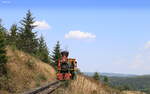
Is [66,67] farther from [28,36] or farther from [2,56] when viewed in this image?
[28,36]

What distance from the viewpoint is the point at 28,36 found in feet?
202

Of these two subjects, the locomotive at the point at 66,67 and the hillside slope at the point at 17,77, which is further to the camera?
the locomotive at the point at 66,67

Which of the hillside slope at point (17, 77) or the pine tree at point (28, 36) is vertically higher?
the pine tree at point (28, 36)

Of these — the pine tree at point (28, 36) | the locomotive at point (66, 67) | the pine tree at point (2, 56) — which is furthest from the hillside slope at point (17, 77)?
the pine tree at point (28, 36)

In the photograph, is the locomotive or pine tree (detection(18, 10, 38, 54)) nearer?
the locomotive

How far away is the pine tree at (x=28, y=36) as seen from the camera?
58.4 meters

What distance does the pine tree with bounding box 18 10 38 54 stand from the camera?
58438 millimetres

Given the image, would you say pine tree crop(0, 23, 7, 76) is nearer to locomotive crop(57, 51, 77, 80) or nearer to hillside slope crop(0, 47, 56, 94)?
hillside slope crop(0, 47, 56, 94)

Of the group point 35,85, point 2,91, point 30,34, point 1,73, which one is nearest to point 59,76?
point 35,85

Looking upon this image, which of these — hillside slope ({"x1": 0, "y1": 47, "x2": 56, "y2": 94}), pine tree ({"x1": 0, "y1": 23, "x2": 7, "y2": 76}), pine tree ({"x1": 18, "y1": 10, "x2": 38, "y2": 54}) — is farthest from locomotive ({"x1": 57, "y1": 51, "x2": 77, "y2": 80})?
pine tree ({"x1": 18, "y1": 10, "x2": 38, "y2": 54})

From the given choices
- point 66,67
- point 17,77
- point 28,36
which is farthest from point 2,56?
point 28,36

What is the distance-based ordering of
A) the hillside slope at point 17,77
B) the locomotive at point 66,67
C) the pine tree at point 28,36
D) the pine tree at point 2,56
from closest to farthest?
the hillside slope at point 17,77 → the pine tree at point 2,56 → the locomotive at point 66,67 → the pine tree at point 28,36

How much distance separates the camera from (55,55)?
222ft

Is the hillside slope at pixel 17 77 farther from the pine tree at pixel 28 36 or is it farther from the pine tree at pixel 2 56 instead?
the pine tree at pixel 28 36
